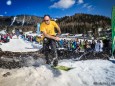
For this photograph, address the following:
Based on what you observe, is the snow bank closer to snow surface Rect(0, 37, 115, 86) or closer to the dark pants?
snow surface Rect(0, 37, 115, 86)

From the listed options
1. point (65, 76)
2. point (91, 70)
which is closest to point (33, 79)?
point (65, 76)

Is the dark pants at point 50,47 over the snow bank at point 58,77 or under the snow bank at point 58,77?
over

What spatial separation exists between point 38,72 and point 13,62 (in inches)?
97.1

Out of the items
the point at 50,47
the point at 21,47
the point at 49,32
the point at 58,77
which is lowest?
the point at 21,47

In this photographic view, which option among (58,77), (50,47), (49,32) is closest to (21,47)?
(50,47)

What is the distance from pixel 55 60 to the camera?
6578 mm

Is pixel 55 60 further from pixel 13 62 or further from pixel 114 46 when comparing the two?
pixel 114 46

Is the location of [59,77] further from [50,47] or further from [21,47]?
[21,47]

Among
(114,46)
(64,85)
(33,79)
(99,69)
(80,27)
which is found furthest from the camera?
(80,27)

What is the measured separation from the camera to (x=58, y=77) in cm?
553

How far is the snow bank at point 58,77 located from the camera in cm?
527

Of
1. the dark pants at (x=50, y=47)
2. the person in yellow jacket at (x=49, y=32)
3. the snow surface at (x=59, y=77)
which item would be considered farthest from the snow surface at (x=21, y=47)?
the snow surface at (x=59, y=77)

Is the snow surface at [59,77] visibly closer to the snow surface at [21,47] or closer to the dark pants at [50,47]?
the dark pants at [50,47]

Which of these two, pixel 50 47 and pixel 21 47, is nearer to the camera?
pixel 50 47
